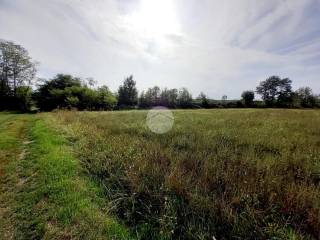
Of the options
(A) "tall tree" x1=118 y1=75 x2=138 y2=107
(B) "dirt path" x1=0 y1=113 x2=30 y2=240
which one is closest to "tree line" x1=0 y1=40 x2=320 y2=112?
(A) "tall tree" x1=118 y1=75 x2=138 y2=107

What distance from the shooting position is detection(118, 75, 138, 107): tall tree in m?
70.9

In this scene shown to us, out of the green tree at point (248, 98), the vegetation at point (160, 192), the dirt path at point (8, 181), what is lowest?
the dirt path at point (8, 181)

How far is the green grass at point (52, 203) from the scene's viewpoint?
10.2ft

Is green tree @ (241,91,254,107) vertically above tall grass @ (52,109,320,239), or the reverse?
green tree @ (241,91,254,107)

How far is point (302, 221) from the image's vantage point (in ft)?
9.69

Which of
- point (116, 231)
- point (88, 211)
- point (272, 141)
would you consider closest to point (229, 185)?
point (116, 231)

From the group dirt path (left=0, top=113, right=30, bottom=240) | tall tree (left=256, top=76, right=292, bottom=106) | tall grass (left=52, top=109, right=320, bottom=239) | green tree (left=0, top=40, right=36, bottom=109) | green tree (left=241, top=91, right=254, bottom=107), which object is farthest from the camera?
tall tree (left=256, top=76, right=292, bottom=106)

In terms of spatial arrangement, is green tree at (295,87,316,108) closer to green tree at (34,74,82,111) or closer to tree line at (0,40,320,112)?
tree line at (0,40,320,112)

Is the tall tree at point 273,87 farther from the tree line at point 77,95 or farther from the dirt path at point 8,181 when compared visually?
the dirt path at point 8,181

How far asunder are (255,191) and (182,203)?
134 centimetres

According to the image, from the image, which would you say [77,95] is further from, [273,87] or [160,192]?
[273,87]

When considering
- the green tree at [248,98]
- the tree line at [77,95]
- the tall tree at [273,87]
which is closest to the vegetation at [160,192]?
the tree line at [77,95]

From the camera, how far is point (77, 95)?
175 feet

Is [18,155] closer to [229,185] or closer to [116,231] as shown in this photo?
[116,231]
